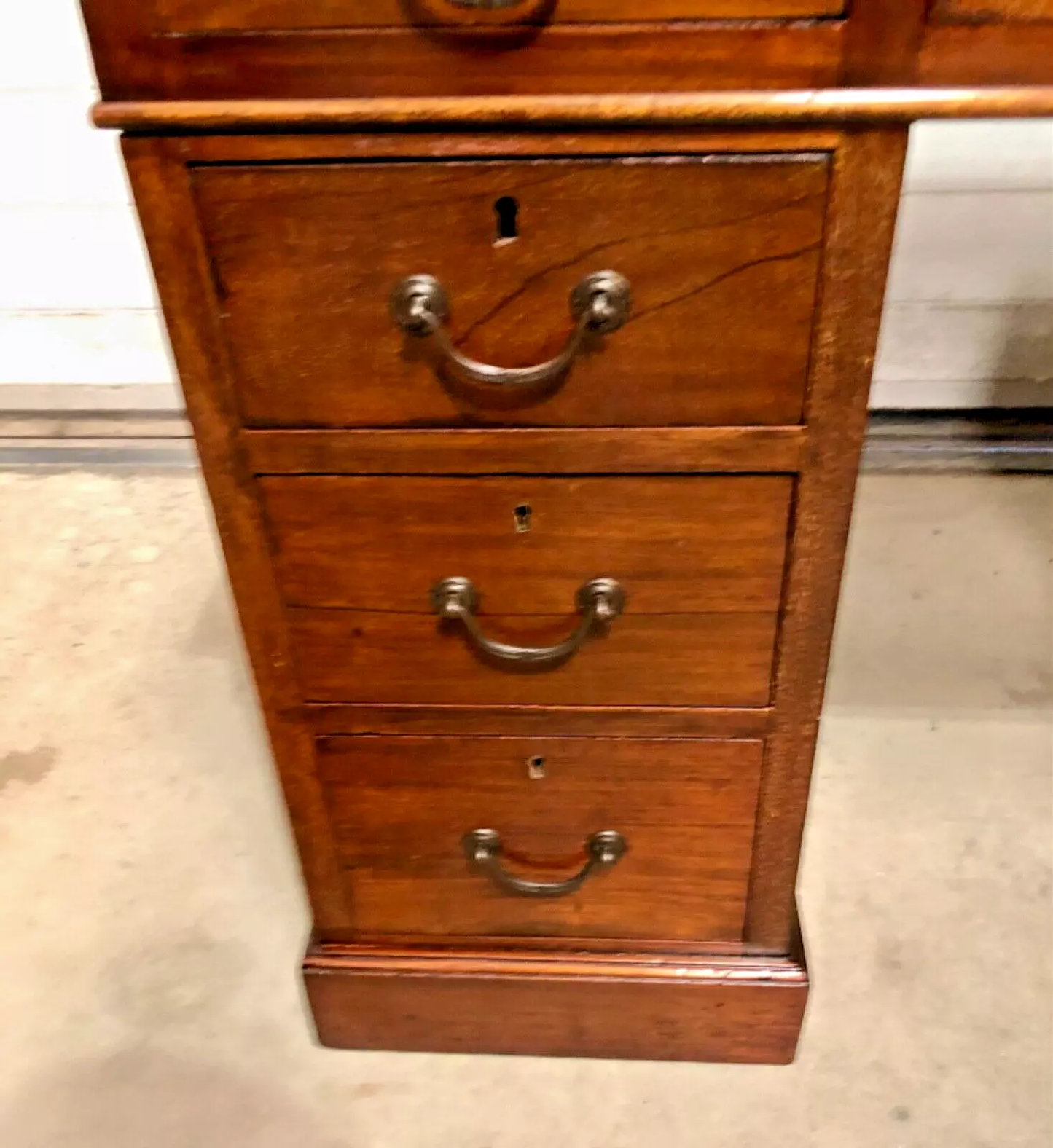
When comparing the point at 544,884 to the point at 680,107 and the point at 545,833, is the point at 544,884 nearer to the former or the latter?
the point at 545,833

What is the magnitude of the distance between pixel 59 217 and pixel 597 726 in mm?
1415

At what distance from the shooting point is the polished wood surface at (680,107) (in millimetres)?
538

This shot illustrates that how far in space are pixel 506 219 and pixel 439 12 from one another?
0.11 meters

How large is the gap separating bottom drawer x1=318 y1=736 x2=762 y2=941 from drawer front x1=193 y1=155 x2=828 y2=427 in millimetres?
285

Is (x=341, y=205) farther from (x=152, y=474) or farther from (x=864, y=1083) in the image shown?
(x=152, y=474)

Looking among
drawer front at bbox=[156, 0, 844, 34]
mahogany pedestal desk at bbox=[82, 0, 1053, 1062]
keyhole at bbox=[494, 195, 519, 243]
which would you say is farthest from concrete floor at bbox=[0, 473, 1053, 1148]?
drawer front at bbox=[156, 0, 844, 34]

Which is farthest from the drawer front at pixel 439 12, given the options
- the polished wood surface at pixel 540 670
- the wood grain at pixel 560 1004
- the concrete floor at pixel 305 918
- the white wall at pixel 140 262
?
the white wall at pixel 140 262

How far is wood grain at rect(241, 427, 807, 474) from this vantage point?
663 millimetres

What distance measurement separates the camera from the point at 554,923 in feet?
3.09

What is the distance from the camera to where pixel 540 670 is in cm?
78

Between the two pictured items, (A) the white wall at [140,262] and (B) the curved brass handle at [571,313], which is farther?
(A) the white wall at [140,262]

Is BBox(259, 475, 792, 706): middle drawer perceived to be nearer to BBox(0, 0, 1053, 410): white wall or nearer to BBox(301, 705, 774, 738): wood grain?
BBox(301, 705, 774, 738): wood grain

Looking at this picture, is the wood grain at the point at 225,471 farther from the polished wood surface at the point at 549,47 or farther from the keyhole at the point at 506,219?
the keyhole at the point at 506,219

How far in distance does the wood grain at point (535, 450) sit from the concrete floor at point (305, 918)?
0.61 metres
